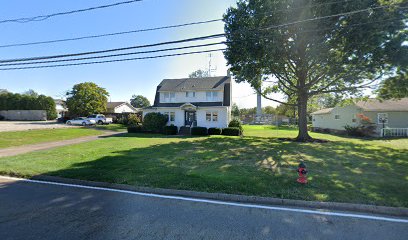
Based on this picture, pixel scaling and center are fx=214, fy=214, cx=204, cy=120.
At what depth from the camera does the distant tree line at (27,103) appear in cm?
4778

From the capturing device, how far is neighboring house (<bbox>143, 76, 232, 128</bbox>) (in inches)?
979

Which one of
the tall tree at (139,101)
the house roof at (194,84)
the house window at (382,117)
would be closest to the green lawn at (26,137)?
the house roof at (194,84)

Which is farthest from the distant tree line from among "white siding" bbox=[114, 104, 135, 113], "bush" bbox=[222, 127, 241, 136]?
"bush" bbox=[222, 127, 241, 136]

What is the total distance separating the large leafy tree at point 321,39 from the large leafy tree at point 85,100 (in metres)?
35.6

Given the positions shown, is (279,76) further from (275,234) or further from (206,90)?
(275,234)

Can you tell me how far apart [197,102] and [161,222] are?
23.0 meters

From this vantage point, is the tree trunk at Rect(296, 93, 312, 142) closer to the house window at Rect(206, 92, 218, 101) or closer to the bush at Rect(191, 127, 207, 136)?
the bush at Rect(191, 127, 207, 136)

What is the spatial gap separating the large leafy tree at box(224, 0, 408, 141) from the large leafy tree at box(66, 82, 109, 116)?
35.6 meters

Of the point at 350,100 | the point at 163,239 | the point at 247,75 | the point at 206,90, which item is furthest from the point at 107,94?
the point at 163,239

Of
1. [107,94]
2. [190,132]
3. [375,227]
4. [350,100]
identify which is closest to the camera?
[375,227]

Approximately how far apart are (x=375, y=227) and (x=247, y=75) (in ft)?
42.0

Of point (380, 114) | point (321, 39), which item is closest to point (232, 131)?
point (321, 39)

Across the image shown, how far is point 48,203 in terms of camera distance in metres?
4.92

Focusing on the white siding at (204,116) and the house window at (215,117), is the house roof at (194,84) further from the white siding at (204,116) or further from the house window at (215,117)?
the house window at (215,117)
